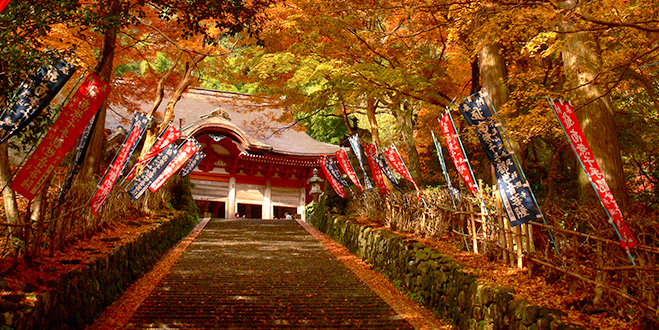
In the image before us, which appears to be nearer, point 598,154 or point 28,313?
point 28,313

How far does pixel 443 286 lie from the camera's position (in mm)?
6789

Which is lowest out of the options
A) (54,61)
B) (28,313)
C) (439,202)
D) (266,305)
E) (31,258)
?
(266,305)

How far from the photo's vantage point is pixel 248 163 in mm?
20672

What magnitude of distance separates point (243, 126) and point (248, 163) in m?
2.23

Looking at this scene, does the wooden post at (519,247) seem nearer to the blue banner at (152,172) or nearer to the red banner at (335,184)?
the blue banner at (152,172)

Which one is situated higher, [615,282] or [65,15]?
[65,15]

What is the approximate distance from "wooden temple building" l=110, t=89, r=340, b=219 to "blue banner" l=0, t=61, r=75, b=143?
41.7 ft

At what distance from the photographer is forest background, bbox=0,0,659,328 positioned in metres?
5.60

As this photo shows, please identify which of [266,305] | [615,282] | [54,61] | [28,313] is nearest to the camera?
[28,313]

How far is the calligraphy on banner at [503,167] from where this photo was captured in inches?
231

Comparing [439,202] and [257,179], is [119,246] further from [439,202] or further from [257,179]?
Result: [257,179]

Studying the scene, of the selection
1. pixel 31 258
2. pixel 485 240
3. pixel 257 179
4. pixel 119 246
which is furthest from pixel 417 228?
pixel 257 179

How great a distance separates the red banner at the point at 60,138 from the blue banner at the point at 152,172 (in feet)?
14.4

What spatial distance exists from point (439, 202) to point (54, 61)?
612 centimetres
